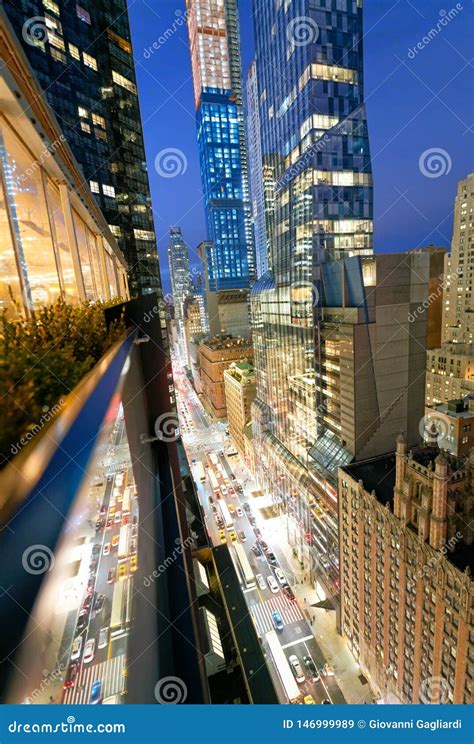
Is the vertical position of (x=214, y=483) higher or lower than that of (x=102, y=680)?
lower

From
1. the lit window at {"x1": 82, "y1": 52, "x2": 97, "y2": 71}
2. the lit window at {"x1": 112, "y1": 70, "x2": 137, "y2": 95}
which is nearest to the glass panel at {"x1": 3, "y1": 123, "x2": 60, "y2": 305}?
the lit window at {"x1": 82, "y1": 52, "x2": 97, "y2": 71}

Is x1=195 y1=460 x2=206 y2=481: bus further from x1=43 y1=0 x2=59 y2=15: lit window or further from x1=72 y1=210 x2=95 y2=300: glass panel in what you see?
x1=43 y1=0 x2=59 y2=15: lit window

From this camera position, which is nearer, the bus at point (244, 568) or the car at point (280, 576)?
the car at point (280, 576)

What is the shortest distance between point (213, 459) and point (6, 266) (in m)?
52.8

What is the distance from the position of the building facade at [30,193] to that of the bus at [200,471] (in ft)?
148

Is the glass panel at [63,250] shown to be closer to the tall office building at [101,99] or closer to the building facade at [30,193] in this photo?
the building facade at [30,193]

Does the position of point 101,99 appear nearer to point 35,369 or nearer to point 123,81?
point 123,81

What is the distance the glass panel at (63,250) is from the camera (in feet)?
21.3

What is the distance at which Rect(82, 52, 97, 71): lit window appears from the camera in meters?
27.3

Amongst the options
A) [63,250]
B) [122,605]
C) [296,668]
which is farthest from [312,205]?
[296,668]

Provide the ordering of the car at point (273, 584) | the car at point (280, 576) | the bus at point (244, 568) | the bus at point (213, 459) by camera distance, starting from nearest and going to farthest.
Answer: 1. the car at point (273, 584)
2. the car at point (280, 576)
3. the bus at point (244, 568)
4. the bus at point (213, 459)

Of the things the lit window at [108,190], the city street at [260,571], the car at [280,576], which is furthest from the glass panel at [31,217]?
the car at [280,576]

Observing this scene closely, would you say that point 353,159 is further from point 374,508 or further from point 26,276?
point 26,276

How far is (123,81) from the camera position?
31.4 meters
